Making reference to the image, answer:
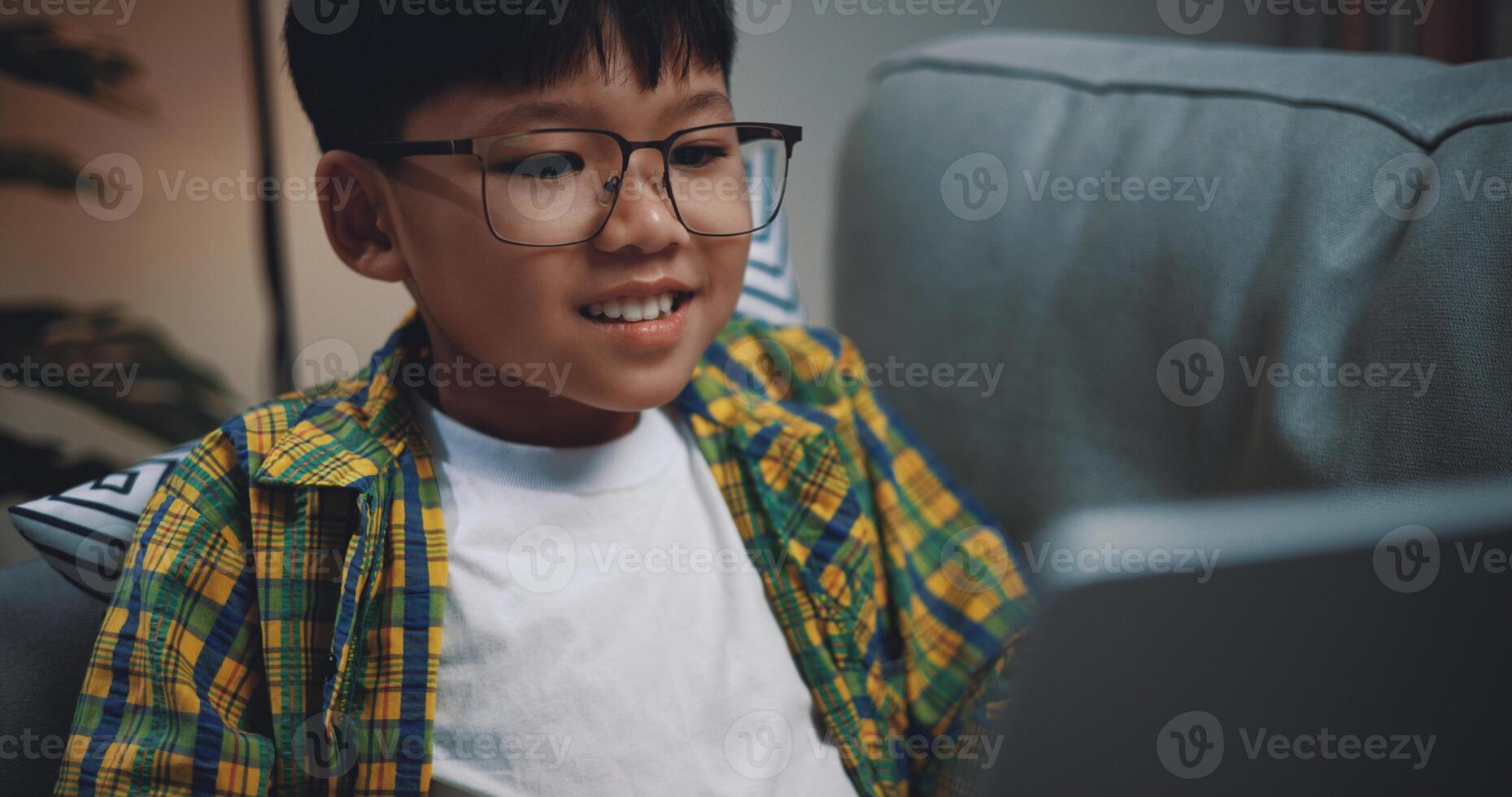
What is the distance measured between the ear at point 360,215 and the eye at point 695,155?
20cm

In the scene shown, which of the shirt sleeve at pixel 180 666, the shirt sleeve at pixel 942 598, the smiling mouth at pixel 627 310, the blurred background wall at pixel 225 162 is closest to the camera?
the shirt sleeve at pixel 180 666

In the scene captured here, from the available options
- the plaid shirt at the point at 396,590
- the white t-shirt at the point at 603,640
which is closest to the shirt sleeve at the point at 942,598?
the plaid shirt at the point at 396,590

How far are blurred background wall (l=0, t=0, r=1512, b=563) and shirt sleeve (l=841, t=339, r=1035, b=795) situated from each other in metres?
0.58

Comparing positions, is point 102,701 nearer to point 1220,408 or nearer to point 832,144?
point 1220,408

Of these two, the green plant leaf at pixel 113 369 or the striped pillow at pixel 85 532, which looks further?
the green plant leaf at pixel 113 369

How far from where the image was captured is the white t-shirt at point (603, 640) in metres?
0.70

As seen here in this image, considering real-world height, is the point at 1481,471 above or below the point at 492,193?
below

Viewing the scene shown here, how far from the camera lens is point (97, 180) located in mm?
1327

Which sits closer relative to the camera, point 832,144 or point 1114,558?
point 1114,558

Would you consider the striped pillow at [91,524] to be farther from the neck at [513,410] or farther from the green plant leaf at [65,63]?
the green plant leaf at [65,63]

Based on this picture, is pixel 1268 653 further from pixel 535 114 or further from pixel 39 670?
pixel 39 670

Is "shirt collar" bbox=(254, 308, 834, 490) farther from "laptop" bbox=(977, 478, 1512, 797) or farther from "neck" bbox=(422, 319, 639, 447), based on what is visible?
"laptop" bbox=(977, 478, 1512, 797)

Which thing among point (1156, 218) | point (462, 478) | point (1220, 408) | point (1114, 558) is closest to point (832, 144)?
point (1156, 218)

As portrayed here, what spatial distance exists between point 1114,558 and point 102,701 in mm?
597
